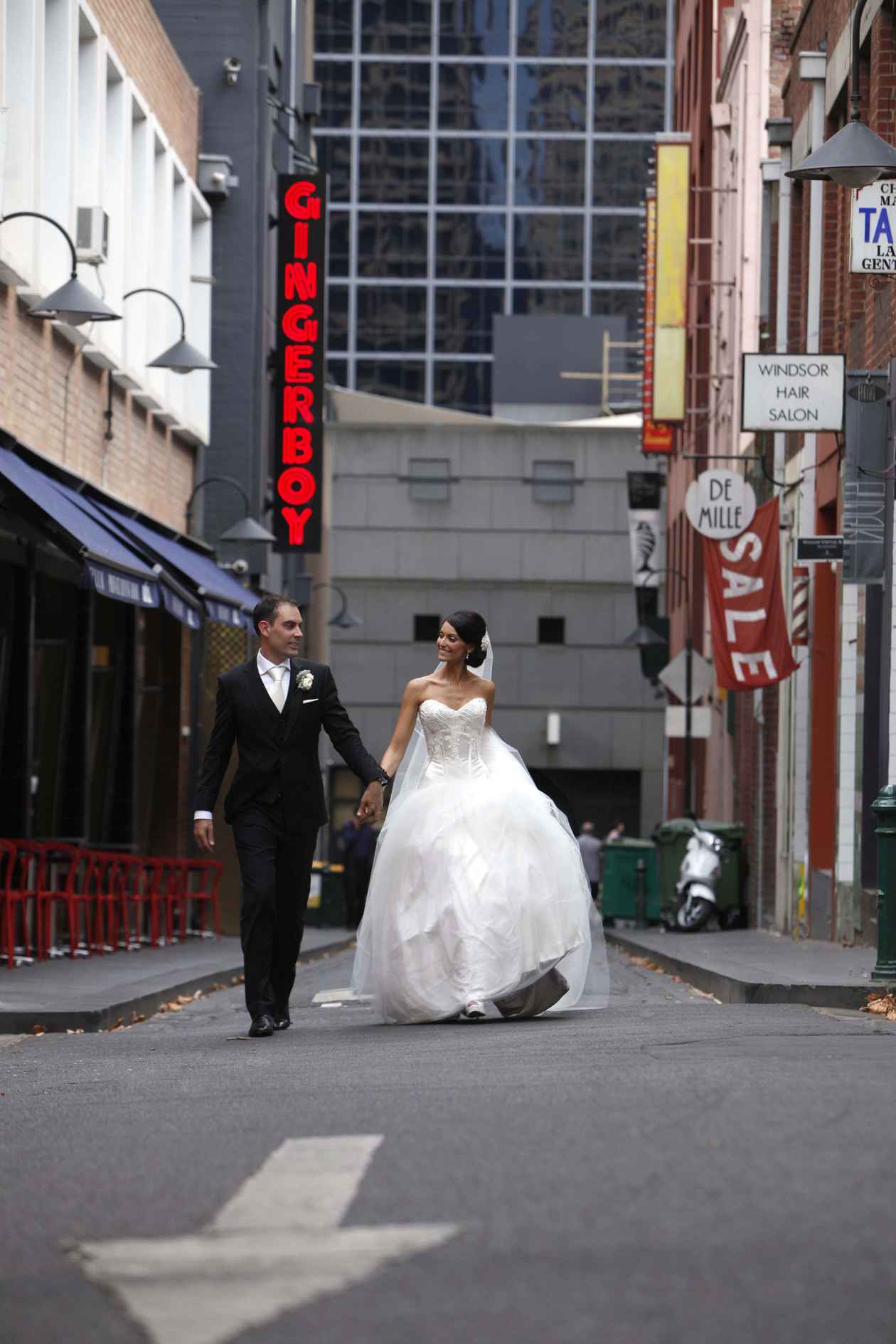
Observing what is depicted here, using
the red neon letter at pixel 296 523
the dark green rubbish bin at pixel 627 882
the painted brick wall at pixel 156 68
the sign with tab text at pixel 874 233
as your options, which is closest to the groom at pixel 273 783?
the sign with tab text at pixel 874 233

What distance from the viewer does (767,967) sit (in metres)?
16.8

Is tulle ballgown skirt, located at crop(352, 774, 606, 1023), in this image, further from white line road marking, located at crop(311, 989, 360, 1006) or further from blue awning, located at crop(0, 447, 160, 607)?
blue awning, located at crop(0, 447, 160, 607)

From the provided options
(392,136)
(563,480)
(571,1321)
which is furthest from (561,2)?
(571,1321)

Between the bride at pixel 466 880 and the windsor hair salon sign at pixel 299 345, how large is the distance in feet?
67.1

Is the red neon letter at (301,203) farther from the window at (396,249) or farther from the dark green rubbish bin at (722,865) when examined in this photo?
the window at (396,249)

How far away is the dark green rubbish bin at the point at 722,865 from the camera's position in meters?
30.8

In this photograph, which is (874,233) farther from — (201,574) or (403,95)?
(403,95)

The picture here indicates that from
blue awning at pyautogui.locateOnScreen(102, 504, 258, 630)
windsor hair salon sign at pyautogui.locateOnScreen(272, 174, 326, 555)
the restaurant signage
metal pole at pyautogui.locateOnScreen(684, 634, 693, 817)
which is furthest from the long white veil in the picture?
the restaurant signage

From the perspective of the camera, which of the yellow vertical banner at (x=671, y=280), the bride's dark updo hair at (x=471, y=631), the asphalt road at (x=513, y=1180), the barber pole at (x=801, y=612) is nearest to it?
the asphalt road at (x=513, y=1180)

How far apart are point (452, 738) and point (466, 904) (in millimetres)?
931

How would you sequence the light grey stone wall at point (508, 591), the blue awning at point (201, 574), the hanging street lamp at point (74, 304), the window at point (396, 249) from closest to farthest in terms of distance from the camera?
the hanging street lamp at point (74, 304), the blue awning at point (201, 574), the light grey stone wall at point (508, 591), the window at point (396, 249)

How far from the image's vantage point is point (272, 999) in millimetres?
11898

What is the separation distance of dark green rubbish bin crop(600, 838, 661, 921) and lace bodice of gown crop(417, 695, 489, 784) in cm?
2318

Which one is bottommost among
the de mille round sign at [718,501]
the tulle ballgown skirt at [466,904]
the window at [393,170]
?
the tulle ballgown skirt at [466,904]
